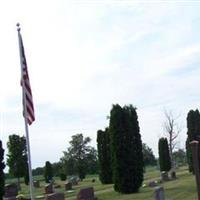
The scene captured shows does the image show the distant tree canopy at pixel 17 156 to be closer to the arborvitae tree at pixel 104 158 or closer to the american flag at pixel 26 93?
the arborvitae tree at pixel 104 158

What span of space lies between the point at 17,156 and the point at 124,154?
3533 cm

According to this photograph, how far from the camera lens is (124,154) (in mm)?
30641

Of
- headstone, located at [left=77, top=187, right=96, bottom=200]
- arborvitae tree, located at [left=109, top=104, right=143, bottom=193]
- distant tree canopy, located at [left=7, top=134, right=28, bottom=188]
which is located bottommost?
headstone, located at [left=77, top=187, right=96, bottom=200]

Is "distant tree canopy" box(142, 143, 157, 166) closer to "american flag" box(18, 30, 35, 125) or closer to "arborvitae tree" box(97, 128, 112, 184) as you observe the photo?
"arborvitae tree" box(97, 128, 112, 184)

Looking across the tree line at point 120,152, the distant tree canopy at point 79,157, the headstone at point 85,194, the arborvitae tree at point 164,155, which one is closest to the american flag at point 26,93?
the headstone at point 85,194

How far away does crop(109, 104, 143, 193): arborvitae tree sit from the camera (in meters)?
30.3

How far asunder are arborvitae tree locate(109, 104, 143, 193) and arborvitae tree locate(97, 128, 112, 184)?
10682 mm

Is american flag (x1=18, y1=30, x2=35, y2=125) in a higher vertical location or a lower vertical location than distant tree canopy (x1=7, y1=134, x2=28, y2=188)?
lower

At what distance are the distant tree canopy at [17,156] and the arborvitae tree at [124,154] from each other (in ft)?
112

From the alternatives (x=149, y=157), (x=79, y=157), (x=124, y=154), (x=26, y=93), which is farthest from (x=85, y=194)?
(x=149, y=157)

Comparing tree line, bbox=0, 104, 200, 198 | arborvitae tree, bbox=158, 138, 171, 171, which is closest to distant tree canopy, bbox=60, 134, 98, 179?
tree line, bbox=0, 104, 200, 198

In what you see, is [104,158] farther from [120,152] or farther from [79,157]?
[79,157]

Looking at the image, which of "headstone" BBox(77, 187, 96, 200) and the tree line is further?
the tree line

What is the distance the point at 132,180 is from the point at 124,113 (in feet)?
12.2
